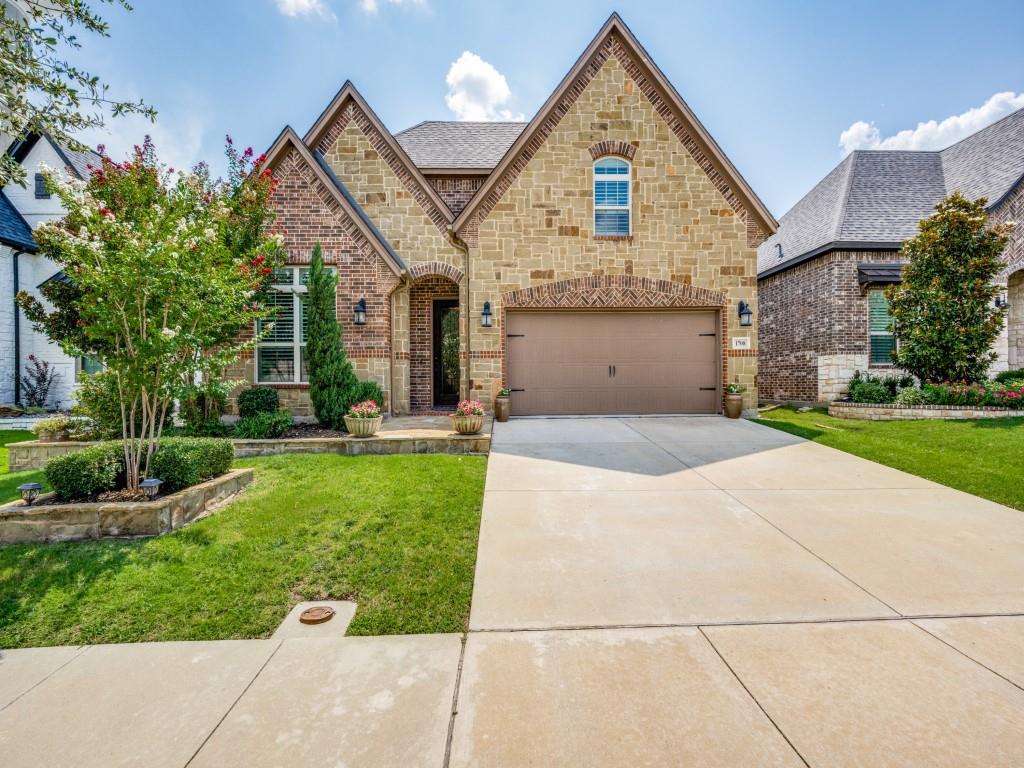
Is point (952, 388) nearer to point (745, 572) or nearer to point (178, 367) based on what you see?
point (745, 572)

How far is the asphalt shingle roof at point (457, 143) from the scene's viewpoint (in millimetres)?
12863

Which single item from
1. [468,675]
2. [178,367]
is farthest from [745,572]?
[178,367]

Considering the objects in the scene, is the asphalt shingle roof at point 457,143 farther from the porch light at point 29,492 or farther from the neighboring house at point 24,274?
Result: the porch light at point 29,492

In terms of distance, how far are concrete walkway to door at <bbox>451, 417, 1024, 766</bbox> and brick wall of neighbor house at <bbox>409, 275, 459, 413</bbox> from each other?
7141 mm

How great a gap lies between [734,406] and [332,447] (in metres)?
8.74

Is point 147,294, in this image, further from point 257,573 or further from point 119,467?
point 257,573

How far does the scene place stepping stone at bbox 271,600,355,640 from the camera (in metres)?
2.81

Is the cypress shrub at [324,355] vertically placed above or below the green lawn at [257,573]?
above

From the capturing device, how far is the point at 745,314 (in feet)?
35.9

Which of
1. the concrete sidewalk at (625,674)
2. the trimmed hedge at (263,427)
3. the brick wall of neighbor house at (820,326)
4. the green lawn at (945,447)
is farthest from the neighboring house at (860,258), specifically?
the trimmed hedge at (263,427)

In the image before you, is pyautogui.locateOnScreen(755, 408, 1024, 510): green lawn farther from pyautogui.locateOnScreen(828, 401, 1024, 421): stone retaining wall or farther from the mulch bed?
the mulch bed

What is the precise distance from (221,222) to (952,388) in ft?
50.2

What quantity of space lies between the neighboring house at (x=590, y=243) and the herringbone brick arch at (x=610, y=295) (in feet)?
0.11

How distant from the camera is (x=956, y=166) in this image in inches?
612
